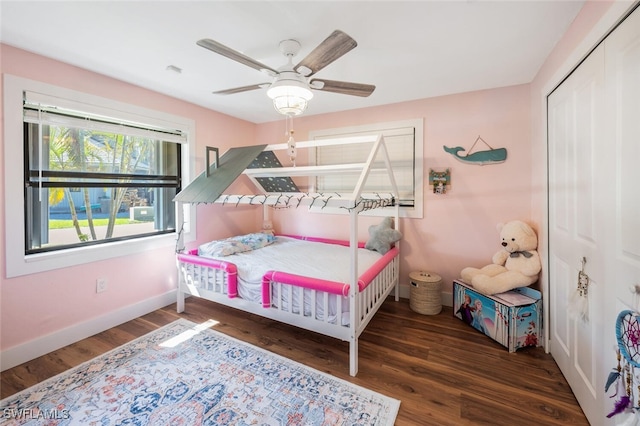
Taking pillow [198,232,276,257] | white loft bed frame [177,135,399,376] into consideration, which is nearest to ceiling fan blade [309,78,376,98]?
white loft bed frame [177,135,399,376]

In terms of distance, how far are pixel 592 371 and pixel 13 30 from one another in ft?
13.2

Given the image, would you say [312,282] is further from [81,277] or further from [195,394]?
[81,277]

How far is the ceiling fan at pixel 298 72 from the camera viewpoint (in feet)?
4.36

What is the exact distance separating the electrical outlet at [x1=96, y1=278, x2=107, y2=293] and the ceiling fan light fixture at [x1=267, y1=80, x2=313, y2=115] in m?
2.28

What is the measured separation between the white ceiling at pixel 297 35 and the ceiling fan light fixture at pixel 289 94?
1.27 feet

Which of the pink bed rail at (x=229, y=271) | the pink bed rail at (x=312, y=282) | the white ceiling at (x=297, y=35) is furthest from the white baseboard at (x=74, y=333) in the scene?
the white ceiling at (x=297, y=35)

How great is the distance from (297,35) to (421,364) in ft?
8.16

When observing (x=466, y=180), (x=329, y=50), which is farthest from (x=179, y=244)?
(x=466, y=180)

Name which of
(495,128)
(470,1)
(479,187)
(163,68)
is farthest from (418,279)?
(163,68)

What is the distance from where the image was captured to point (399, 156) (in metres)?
3.09

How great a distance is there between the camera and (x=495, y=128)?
2615mm

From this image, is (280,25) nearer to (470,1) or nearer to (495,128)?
(470,1)

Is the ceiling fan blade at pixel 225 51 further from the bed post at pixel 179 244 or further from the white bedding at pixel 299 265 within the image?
the bed post at pixel 179 244

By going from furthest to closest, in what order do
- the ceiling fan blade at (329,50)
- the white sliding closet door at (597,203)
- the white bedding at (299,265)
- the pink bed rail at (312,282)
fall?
1. the white bedding at (299,265)
2. the pink bed rail at (312,282)
3. the ceiling fan blade at (329,50)
4. the white sliding closet door at (597,203)
